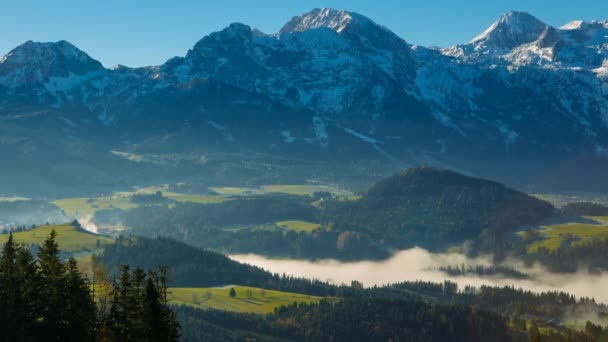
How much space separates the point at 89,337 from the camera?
9531 centimetres

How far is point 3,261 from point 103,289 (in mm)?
30326

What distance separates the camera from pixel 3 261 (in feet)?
314

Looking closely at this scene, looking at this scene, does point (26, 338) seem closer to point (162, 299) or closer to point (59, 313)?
point (59, 313)

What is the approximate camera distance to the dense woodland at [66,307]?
292ft

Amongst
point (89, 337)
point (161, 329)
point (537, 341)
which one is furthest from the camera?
point (537, 341)

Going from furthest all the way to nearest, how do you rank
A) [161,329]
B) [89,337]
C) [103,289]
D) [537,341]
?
Result: [103,289] → [537,341] → [89,337] → [161,329]

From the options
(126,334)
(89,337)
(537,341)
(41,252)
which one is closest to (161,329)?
(126,334)

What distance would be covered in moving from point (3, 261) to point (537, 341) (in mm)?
67283

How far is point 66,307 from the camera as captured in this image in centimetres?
9312

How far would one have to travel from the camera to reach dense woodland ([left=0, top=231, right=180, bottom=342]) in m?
89.0

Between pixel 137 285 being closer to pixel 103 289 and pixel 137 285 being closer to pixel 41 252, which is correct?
pixel 41 252

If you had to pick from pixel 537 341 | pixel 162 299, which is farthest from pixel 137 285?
pixel 537 341

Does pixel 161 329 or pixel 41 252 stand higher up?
pixel 41 252

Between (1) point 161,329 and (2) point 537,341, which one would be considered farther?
(2) point 537,341
